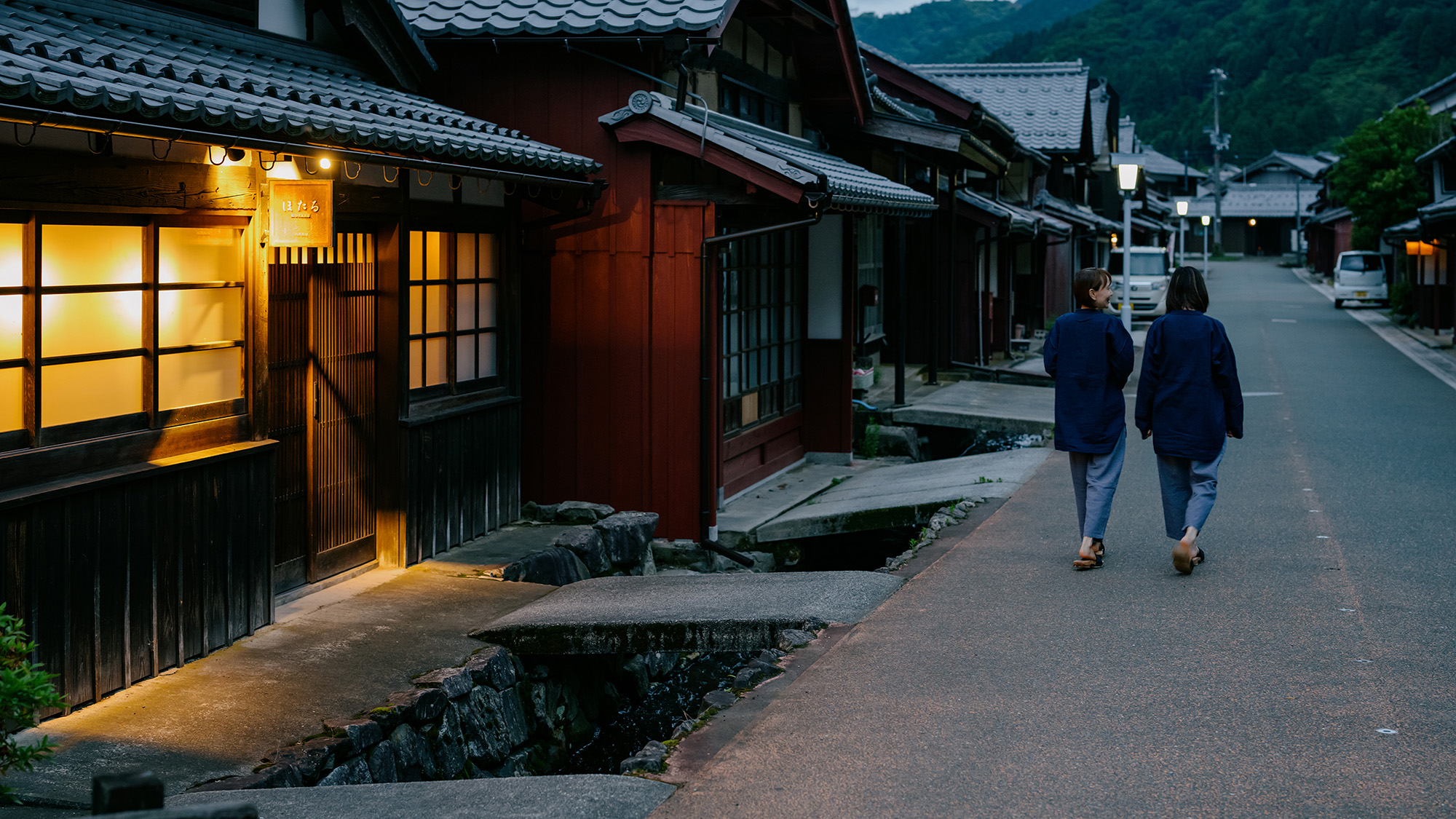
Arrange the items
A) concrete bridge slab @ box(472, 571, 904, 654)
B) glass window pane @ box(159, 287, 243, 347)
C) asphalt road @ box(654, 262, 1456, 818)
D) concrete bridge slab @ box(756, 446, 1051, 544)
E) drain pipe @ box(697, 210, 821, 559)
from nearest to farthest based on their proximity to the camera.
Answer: asphalt road @ box(654, 262, 1456, 818), glass window pane @ box(159, 287, 243, 347), concrete bridge slab @ box(472, 571, 904, 654), drain pipe @ box(697, 210, 821, 559), concrete bridge slab @ box(756, 446, 1051, 544)

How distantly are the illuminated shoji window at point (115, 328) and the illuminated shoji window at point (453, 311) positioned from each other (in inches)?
74.1

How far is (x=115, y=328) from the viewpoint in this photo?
626cm

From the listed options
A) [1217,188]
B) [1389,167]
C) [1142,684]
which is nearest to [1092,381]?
[1142,684]

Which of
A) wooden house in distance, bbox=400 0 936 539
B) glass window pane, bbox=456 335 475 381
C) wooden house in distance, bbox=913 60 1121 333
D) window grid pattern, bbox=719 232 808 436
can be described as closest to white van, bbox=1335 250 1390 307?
wooden house in distance, bbox=913 60 1121 333

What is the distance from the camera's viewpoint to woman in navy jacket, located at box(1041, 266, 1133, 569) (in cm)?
813

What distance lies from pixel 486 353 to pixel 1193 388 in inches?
199

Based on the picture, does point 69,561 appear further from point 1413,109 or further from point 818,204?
point 1413,109

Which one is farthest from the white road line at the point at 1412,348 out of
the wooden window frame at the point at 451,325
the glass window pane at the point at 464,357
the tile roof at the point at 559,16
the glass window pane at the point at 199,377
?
the glass window pane at the point at 199,377

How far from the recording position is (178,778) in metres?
5.03

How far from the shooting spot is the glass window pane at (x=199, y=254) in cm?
658

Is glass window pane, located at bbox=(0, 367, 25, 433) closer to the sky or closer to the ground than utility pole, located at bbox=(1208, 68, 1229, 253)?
closer to the ground

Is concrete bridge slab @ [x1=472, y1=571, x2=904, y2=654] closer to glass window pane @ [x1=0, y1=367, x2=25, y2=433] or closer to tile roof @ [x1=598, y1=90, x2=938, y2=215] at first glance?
glass window pane @ [x1=0, y1=367, x2=25, y2=433]

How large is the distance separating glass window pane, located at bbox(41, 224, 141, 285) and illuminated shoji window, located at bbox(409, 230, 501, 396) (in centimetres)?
253

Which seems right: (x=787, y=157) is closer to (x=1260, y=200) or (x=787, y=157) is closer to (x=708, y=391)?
(x=708, y=391)
